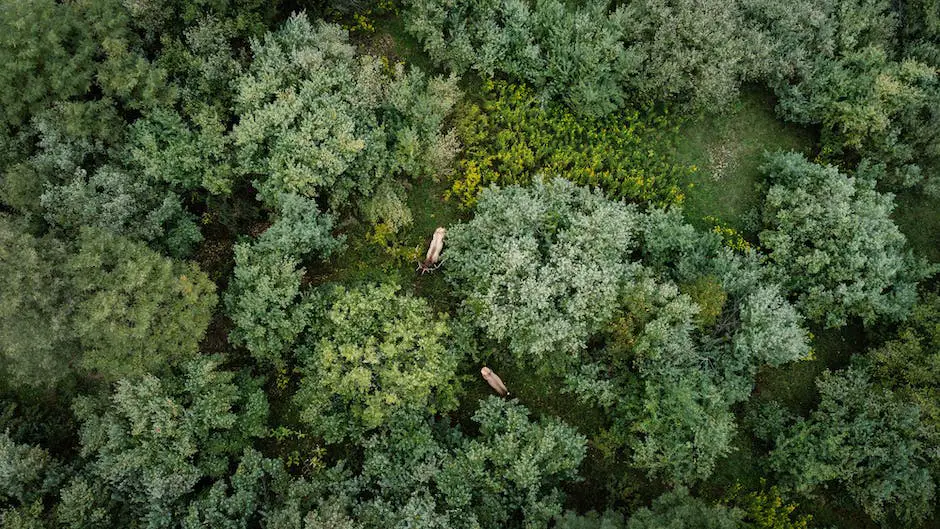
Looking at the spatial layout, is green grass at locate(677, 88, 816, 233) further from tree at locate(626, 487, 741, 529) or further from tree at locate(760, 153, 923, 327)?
tree at locate(626, 487, 741, 529)

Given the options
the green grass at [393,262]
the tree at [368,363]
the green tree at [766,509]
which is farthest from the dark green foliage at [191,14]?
the green tree at [766,509]

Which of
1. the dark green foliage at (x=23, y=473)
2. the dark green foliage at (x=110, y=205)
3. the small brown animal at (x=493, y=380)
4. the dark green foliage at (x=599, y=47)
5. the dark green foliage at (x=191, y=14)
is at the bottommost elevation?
the dark green foliage at (x=23, y=473)

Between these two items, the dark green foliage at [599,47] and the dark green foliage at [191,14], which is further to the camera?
the dark green foliage at [599,47]

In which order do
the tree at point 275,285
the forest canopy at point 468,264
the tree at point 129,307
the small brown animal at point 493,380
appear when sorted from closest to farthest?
the tree at point 129,307 → the forest canopy at point 468,264 → the tree at point 275,285 → the small brown animal at point 493,380

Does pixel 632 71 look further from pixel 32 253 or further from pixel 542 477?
pixel 32 253

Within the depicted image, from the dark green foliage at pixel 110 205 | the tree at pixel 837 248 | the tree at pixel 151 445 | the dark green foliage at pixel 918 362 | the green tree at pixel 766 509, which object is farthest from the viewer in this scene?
the tree at pixel 837 248

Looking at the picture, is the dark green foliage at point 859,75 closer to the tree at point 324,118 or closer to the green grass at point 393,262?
the tree at point 324,118
